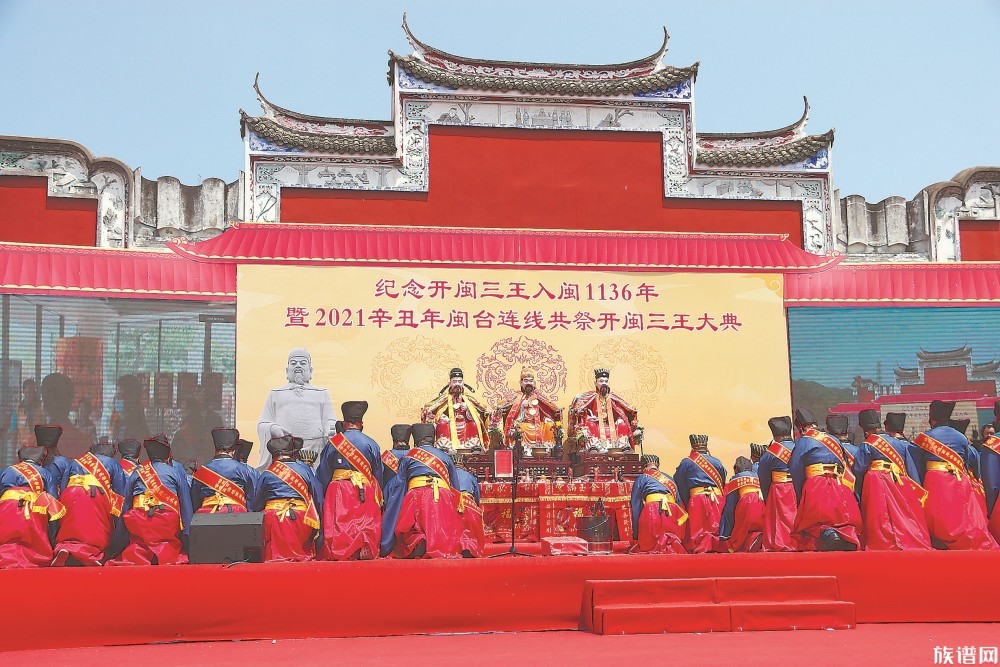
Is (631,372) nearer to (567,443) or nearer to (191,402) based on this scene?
(567,443)

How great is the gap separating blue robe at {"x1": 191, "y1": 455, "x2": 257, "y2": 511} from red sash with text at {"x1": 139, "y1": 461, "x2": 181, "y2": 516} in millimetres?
122

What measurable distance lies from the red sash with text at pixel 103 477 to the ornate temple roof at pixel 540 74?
221 inches

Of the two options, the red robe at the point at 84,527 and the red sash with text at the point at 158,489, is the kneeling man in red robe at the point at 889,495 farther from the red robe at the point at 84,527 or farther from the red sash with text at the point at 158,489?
the red robe at the point at 84,527

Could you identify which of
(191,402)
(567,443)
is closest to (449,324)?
(567,443)

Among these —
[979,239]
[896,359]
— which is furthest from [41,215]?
[979,239]

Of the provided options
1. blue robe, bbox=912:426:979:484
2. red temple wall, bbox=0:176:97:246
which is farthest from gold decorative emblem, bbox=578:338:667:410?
red temple wall, bbox=0:176:97:246

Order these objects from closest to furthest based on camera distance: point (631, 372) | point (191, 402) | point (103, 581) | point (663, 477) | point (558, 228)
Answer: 1. point (103, 581)
2. point (663, 477)
3. point (191, 402)
4. point (631, 372)
5. point (558, 228)

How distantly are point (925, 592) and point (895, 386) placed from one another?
451cm

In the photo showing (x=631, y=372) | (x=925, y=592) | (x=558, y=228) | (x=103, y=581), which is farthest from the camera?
(x=558, y=228)

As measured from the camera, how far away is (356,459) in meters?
6.82

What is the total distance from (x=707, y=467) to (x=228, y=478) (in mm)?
3465

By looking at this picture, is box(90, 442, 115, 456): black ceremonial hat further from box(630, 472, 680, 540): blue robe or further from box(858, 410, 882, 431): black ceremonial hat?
box(858, 410, 882, 431): black ceremonial hat

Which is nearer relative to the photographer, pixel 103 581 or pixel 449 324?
pixel 103 581

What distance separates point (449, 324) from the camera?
9875 mm
